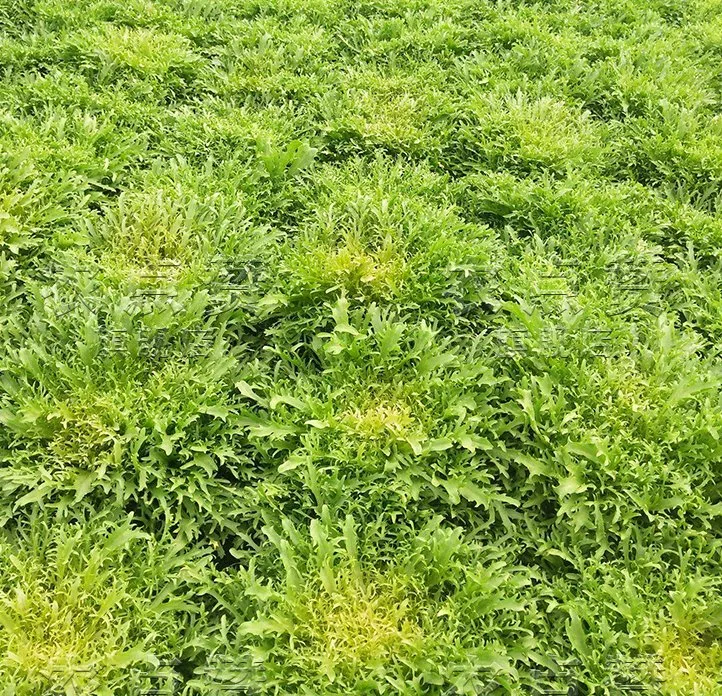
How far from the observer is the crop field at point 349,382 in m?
2.45

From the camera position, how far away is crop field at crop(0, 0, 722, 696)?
8.04 ft

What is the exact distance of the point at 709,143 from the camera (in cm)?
448

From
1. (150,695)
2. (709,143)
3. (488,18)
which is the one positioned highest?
(488,18)

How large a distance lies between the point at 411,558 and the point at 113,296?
1.81 metres

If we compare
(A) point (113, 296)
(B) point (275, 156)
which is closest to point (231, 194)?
(B) point (275, 156)

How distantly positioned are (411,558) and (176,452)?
106 cm

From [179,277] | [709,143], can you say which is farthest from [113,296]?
[709,143]

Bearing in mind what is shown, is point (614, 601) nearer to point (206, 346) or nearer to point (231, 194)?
point (206, 346)

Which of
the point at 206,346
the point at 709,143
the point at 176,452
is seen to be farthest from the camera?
the point at 709,143

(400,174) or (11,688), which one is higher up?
(400,174)

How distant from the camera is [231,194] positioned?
3.77 metres

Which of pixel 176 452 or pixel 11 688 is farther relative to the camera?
pixel 176 452

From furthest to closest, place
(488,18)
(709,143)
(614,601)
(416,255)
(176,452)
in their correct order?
(488,18)
(709,143)
(416,255)
(176,452)
(614,601)

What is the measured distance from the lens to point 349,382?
3.05 m
